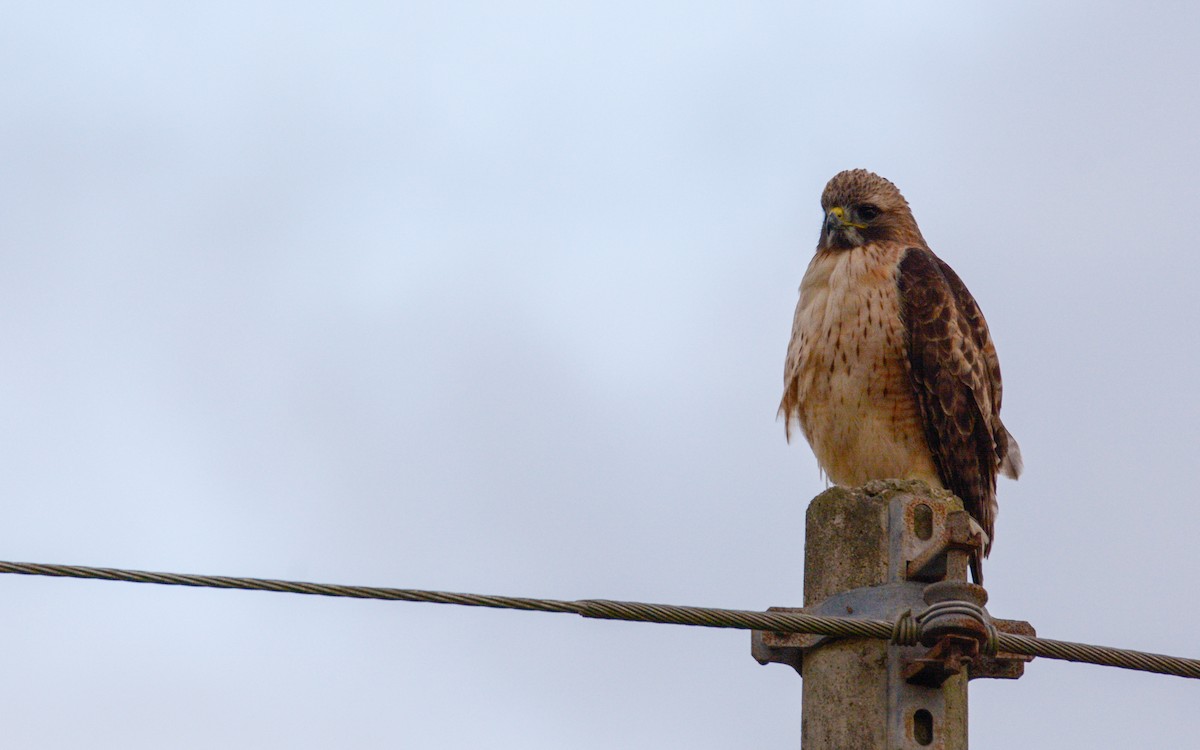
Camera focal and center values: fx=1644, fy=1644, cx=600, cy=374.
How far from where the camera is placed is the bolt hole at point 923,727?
4.11m

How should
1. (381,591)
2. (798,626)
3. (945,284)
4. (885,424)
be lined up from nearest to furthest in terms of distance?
(381,591) → (798,626) → (885,424) → (945,284)

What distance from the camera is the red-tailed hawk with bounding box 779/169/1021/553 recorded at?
6812 mm

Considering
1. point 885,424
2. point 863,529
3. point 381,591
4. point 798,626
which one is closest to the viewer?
point 381,591

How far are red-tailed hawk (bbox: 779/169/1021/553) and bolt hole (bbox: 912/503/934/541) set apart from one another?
240 centimetres

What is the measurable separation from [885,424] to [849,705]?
8.99 ft

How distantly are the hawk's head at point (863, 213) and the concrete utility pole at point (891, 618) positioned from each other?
11.0ft

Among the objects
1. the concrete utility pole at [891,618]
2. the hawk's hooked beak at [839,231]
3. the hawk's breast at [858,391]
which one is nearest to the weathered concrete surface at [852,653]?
the concrete utility pole at [891,618]

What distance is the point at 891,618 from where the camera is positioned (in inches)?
164

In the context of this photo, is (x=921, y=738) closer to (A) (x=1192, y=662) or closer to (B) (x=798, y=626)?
(B) (x=798, y=626)

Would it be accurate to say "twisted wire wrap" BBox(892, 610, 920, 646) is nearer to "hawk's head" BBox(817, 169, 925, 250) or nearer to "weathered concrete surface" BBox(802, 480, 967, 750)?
"weathered concrete surface" BBox(802, 480, 967, 750)

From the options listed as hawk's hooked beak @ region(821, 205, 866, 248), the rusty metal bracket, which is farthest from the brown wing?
the rusty metal bracket

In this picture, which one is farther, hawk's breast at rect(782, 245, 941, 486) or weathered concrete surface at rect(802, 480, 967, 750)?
hawk's breast at rect(782, 245, 941, 486)

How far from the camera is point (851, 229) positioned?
7.73 m

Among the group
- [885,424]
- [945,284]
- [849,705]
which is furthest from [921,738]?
[945,284]
